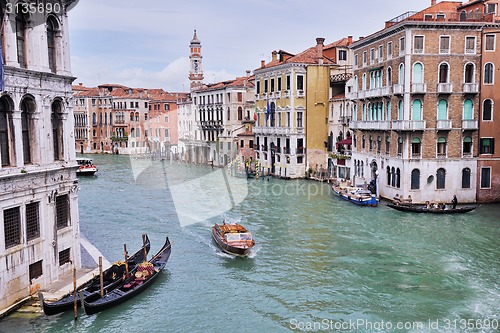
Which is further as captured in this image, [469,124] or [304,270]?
[469,124]

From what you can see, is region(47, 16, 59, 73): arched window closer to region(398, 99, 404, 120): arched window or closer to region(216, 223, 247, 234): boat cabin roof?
region(216, 223, 247, 234): boat cabin roof

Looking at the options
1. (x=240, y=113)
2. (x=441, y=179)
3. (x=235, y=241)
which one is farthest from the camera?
(x=240, y=113)

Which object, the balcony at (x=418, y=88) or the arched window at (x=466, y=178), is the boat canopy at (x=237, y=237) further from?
the arched window at (x=466, y=178)

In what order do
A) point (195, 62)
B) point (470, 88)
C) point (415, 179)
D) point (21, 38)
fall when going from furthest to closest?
point (195, 62) < point (415, 179) < point (470, 88) < point (21, 38)

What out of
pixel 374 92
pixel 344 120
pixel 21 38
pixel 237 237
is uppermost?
pixel 21 38

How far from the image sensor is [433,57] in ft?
80.5

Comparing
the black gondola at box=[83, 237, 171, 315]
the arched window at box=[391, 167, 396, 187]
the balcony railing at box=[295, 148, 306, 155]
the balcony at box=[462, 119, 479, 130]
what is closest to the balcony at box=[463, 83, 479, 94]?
the balcony at box=[462, 119, 479, 130]

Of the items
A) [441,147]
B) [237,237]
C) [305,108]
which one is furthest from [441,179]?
[305,108]

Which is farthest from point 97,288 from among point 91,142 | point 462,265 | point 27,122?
point 91,142

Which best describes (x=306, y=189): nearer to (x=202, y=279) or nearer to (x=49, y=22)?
(x=202, y=279)

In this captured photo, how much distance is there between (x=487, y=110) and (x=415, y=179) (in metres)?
4.85

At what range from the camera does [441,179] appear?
25.3 meters

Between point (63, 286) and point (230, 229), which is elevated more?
point (230, 229)

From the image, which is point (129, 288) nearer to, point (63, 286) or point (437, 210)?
point (63, 286)
